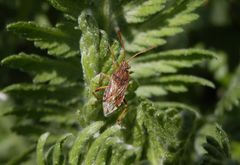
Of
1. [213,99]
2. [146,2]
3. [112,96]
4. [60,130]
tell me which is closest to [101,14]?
[146,2]

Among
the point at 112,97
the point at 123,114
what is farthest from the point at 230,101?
the point at 112,97

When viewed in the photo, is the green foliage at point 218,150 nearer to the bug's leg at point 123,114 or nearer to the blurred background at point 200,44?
the bug's leg at point 123,114

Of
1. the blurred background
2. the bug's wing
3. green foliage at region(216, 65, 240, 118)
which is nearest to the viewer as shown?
the bug's wing

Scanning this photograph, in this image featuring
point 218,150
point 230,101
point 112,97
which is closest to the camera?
point 218,150

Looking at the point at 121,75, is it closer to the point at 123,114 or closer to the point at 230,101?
the point at 123,114

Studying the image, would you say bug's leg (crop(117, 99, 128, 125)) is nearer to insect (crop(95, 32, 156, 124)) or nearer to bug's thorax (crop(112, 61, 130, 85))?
insect (crop(95, 32, 156, 124))

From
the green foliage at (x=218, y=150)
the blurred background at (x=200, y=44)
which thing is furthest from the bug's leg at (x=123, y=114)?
the blurred background at (x=200, y=44)

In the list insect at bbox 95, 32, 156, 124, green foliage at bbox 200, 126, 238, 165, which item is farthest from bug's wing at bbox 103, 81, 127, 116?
green foliage at bbox 200, 126, 238, 165

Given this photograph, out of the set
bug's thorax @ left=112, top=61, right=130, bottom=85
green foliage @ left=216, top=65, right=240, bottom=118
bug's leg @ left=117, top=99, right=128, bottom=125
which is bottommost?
green foliage @ left=216, top=65, right=240, bottom=118
